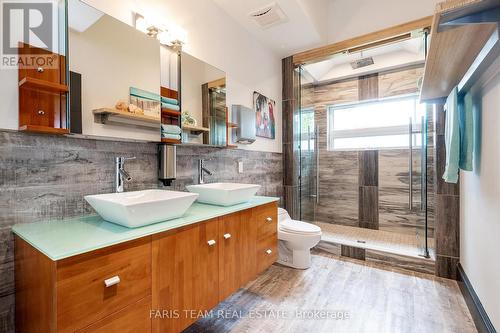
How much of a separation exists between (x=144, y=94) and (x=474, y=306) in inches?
103

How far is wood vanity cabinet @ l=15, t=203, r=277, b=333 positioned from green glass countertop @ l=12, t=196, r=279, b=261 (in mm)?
27

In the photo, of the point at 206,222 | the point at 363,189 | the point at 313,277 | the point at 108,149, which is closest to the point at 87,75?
the point at 108,149

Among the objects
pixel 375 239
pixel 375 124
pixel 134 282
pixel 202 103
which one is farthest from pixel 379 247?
pixel 134 282

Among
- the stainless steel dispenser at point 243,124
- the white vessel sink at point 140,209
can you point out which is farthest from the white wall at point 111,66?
the stainless steel dispenser at point 243,124

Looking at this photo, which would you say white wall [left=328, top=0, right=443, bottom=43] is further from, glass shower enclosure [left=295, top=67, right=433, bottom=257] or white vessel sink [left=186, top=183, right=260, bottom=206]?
white vessel sink [left=186, top=183, right=260, bottom=206]

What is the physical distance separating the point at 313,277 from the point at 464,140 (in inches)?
63.3

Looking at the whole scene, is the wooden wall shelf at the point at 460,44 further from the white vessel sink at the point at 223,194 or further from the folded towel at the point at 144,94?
the folded towel at the point at 144,94

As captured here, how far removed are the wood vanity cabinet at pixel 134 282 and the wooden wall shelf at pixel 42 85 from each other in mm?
684

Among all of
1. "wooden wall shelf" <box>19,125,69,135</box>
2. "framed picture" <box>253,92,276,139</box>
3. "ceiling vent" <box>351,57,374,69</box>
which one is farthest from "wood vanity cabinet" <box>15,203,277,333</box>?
"ceiling vent" <box>351,57,374,69</box>

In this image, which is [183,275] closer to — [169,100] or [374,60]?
[169,100]

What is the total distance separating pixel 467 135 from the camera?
1.55 metres

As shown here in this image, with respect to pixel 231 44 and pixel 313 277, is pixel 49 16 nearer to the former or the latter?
pixel 231 44

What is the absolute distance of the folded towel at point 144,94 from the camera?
1.46m

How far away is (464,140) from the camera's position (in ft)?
5.19
